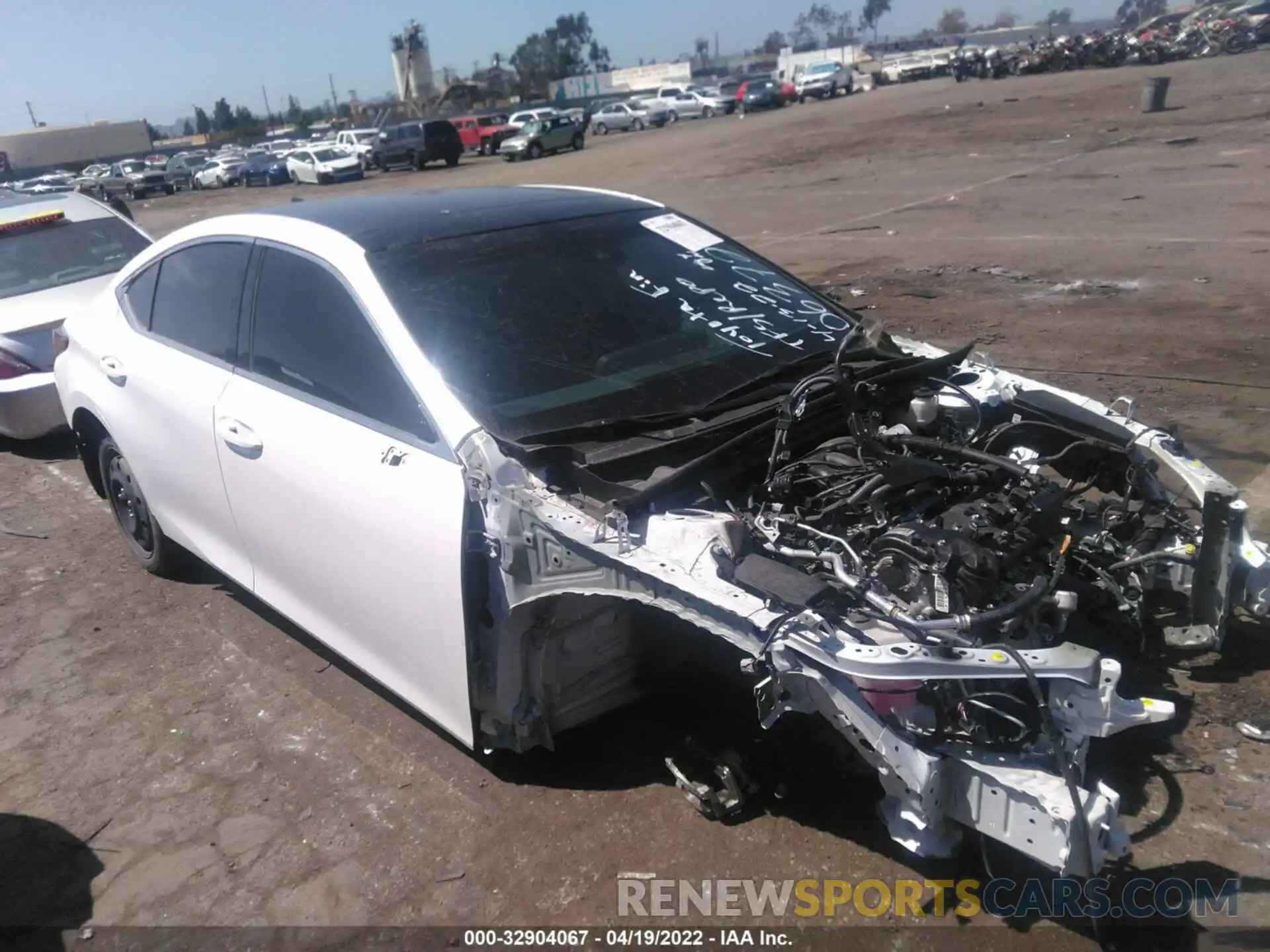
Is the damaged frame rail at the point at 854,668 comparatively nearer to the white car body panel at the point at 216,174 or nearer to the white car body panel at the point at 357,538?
the white car body panel at the point at 357,538

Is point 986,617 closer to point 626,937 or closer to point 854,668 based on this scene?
point 854,668

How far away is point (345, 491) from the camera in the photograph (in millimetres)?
3240

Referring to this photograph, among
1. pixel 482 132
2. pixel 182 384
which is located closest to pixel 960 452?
pixel 182 384

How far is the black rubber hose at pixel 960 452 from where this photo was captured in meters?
3.01

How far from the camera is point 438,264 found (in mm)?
3484

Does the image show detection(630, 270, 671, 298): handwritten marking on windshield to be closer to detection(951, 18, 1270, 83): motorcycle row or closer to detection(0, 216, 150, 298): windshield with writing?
detection(0, 216, 150, 298): windshield with writing

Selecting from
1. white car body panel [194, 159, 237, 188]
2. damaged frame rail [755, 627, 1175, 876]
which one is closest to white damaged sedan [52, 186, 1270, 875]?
damaged frame rail [755, 627, 1175, 876]

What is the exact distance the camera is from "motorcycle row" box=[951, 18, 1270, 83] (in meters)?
38.9

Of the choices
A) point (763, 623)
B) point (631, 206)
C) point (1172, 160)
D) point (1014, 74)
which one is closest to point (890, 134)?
point (1172, 160)

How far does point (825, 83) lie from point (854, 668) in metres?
51.0

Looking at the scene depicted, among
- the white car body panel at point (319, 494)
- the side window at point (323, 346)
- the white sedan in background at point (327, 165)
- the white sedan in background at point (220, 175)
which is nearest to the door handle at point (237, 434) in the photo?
the white car body panel at point (319, 494)

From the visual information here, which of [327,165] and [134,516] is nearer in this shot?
[134,516]

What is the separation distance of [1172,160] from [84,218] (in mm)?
16125

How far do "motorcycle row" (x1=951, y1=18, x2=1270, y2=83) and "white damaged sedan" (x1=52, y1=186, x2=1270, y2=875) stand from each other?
44.0 meters
